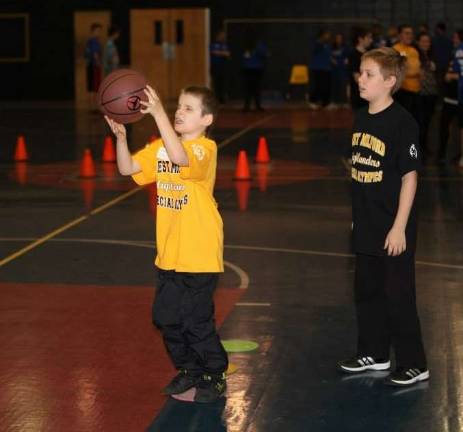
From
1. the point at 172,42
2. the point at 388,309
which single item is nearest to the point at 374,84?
the point at 388,309

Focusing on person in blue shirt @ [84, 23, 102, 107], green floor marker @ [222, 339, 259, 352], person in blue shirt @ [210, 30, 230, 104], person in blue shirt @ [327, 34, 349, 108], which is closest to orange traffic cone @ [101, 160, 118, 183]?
green floor marker @ [222, 339, 259, 352]

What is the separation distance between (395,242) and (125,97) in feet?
5.81

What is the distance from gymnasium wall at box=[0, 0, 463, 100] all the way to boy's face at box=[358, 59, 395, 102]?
30.9m

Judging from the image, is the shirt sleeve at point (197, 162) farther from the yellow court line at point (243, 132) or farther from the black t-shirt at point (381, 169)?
the yellow court line at point (243, 132)

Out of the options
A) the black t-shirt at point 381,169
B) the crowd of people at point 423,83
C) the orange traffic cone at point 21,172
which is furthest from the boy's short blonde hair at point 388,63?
the orange traffic cone at point 21,172

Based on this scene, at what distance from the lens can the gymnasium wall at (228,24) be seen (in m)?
37.8

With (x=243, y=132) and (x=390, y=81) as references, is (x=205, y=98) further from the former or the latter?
(x=243, y=132)

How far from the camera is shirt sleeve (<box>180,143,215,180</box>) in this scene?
22.2 feet

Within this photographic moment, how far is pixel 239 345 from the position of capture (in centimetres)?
838

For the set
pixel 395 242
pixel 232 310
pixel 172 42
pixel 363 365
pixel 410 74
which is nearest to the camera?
pixel 395 242

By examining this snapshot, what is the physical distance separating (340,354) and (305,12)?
31121mm

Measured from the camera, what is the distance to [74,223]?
46.2ft

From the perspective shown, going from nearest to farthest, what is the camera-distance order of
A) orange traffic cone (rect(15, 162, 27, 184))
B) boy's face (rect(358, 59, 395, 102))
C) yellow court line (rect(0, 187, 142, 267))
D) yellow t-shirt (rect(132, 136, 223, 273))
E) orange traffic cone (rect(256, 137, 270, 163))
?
yellow t-shirt (rect(132, 136, 223, 273)) < boy's face (rect(358, 59, 395, 102)) < yellow court line (rect(0, 187, 142, 267)) < orange traffic cone (rect(15, 162, 27, 184)) < orange traffic cone (rect(256, 137, 270, 163))

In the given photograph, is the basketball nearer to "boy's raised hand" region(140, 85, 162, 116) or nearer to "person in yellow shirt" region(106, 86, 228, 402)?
"person in yellow shirt" region(106, 86, 228, 402)
